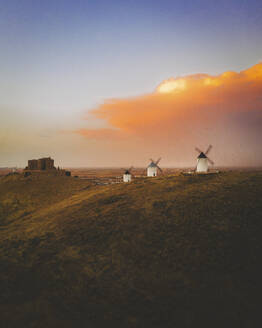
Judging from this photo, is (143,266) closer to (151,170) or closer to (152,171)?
(152,171)

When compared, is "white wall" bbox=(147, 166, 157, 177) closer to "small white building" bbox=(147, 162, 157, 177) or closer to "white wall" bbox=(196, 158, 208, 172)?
"small white building" bbox=(147, 162, 157, 177)

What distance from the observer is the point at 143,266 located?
9211mm

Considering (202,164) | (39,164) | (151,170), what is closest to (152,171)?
(151,170)

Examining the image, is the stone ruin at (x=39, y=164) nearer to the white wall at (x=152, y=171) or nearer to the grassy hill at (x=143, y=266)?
the white wall at (x=152, y=171)

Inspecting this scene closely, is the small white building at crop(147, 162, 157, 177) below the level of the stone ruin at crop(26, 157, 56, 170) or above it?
below

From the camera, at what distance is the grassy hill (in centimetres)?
662

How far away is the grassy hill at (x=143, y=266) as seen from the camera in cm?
662

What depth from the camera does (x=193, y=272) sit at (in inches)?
332

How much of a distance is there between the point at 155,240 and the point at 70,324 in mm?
6420

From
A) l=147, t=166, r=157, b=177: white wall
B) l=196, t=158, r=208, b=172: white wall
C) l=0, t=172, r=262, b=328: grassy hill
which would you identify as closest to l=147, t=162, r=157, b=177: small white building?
l=147, t=166, r=157, b=177: white wall

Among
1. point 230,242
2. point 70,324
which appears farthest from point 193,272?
point 70,324

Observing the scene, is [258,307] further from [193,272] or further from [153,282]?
[153,282]

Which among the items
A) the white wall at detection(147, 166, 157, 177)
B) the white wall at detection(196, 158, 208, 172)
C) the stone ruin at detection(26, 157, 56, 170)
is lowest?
the white wall at detection(147, 166, 157, 177)

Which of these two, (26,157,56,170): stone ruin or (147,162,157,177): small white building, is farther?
(26,157,56,170): stone ruin
